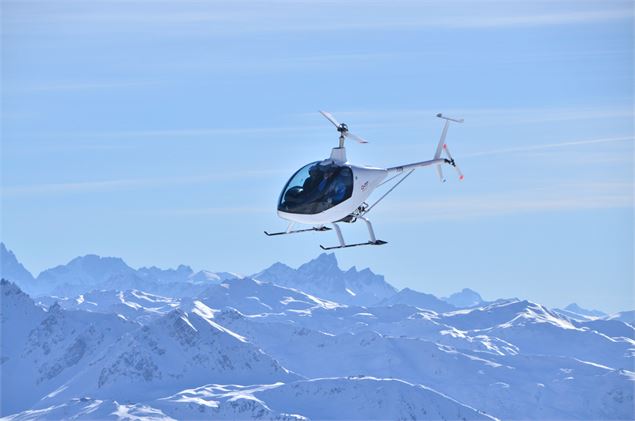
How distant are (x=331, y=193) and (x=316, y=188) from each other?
1.17 m

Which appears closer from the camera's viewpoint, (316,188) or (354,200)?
(316,188)

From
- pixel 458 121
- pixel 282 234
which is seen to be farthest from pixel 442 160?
pixel 282 234

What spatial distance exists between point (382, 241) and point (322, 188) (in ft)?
21.2

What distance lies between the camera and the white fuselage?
94.4 metres

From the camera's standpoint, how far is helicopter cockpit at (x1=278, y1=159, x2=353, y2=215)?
94375mm

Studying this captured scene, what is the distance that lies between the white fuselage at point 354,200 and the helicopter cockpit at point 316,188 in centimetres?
30

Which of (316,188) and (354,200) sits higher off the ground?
(316,188)

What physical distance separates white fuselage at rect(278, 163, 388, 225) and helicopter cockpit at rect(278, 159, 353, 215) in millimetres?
300

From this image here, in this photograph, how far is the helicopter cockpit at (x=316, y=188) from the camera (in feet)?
310

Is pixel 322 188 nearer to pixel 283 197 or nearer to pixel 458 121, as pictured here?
pixel 283 197

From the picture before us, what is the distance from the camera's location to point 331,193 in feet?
313

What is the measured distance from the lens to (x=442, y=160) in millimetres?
107250

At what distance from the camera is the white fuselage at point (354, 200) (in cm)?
9444

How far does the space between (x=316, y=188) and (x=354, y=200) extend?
3.21m
